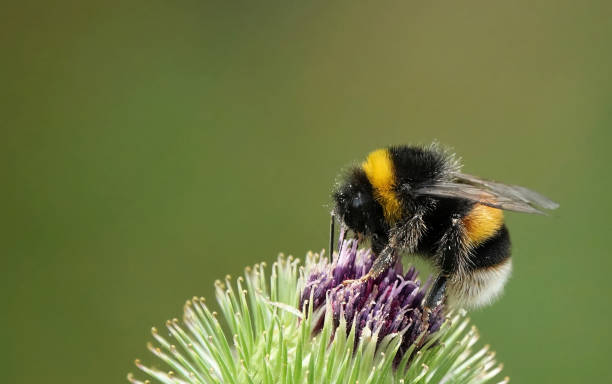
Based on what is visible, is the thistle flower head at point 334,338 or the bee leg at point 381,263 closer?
Answer: the thistle flower head at point 334,338

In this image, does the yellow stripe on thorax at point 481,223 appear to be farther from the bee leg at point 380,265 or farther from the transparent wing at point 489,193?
the bee leg at point 380,265

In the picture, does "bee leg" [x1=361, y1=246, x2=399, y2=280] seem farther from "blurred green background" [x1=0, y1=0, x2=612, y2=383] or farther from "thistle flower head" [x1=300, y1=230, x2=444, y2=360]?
"blurred green background" [x1=0, y1=0, x2=612, y2=383]

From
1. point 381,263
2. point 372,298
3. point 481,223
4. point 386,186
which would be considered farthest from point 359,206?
point 481,223

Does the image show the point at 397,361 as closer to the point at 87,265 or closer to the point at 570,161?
the point at 87,265

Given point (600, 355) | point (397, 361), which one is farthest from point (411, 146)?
point (600, 355)

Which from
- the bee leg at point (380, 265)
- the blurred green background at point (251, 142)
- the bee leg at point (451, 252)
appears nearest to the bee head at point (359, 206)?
the bee leg at point (380, 265)

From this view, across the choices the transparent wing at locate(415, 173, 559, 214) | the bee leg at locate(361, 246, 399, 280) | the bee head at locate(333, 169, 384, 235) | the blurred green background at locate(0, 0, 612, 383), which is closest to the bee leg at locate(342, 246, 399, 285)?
the bee leg at locate(361, 246, 399, 280)

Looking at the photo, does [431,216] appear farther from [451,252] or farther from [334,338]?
[334,338]
